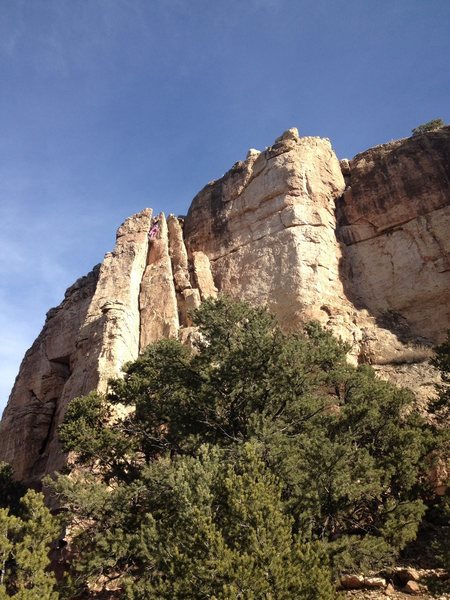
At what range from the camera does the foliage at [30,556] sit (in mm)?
14289

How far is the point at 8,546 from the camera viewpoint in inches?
591

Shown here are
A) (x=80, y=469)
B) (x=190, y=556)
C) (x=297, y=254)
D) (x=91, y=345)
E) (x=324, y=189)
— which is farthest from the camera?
(x=324, y=189)

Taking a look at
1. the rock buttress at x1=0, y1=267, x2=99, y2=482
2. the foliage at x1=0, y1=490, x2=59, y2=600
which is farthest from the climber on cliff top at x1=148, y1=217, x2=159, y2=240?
the foliage at x1=0, y1=490, x2=59, y2=600

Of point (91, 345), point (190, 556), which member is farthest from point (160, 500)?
point (91, 345)

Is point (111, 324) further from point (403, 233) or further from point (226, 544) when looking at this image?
point (226, 544)

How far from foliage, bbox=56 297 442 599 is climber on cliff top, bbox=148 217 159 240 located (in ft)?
62.8

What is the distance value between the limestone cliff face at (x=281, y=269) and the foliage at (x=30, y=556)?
1114 centimetres

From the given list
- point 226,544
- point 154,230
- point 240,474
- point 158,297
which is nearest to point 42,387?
point 158,297

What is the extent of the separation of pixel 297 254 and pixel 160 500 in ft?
70.9

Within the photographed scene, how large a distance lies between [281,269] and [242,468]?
22382 mm

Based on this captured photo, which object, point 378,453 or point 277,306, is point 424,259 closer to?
point 277,306

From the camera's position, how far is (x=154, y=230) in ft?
137

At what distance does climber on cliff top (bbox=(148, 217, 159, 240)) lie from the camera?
135 feet

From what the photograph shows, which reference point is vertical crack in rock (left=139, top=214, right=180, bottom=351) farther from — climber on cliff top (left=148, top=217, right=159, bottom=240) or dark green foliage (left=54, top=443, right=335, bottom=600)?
dark green foliage (left=54, top=443, right=335, bottom=600)
